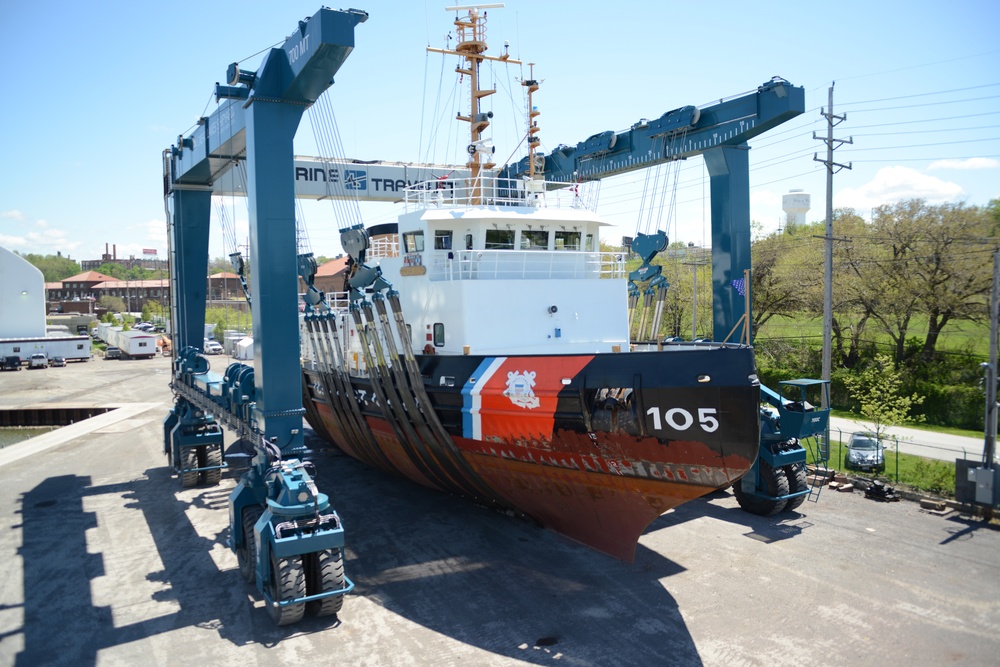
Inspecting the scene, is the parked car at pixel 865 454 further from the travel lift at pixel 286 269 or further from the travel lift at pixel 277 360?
the travel lift at pixel 277 360

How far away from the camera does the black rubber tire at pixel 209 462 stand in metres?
15.2

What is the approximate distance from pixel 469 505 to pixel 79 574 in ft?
20.7

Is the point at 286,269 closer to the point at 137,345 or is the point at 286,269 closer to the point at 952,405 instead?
the point at 952,405

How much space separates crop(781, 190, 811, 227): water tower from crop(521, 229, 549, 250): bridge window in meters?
82.9

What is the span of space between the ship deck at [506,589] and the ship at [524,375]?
3.52 feet

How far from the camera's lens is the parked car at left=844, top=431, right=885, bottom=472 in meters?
14.9

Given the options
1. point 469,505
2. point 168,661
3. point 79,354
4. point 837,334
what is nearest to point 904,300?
point 837,334

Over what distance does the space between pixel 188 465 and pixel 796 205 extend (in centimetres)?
8717

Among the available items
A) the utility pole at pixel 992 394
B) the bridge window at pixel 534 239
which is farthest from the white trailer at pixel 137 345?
the utility pole at pixel 992 394

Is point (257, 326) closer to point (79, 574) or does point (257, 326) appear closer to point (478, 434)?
point (478, 434)

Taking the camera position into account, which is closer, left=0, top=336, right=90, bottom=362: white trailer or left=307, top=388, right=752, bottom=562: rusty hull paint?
left=307, top=388, right=752, bottom=562: rusty hull paint

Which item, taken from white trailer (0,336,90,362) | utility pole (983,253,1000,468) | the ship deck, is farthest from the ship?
white trailer (0,336,90,362)

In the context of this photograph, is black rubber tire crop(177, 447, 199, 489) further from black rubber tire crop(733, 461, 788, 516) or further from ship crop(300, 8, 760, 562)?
black rubber tire crop(733, 461, 788, 516)

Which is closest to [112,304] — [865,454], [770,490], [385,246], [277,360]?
[385,246]
